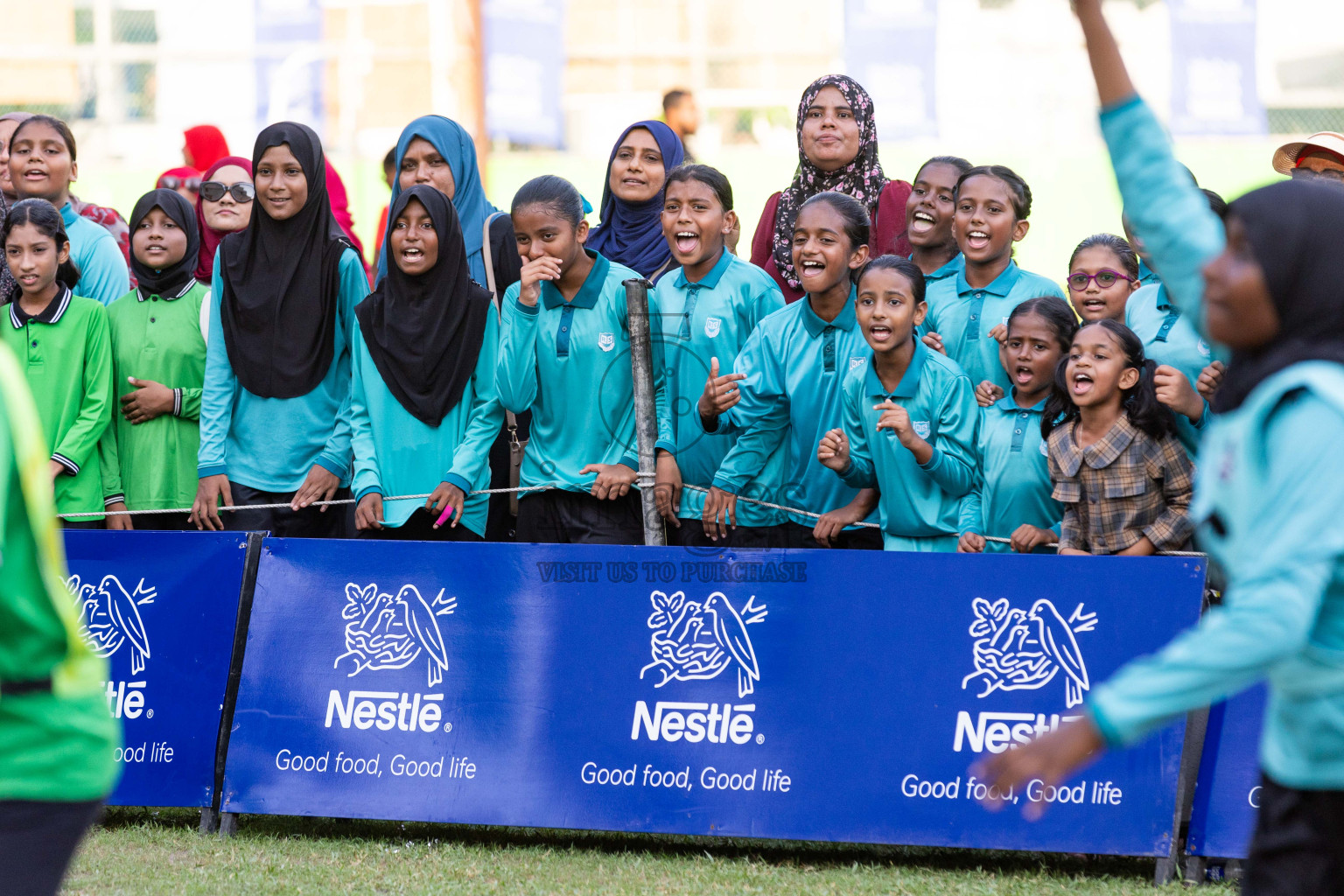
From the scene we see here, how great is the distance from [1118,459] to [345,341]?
10.6 feet

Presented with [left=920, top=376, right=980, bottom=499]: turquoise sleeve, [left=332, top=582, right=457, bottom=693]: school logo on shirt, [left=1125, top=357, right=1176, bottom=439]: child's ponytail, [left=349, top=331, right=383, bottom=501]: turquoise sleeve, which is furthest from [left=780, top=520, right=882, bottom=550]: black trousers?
[left=349, top=331, right=383, bottom=501]: turquoise sleeve

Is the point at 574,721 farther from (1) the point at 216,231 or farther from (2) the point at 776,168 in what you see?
(2) the point at 776,168

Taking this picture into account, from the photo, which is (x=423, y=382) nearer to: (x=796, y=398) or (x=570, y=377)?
Result: (x=570, y=377)

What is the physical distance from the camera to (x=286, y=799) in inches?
199

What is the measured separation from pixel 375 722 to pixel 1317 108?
1850 centimetres

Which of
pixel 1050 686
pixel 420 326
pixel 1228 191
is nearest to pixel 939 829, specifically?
pixel 1050 686

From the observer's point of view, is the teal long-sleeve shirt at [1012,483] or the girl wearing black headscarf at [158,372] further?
the girl wearing black headscarf at [158,372]

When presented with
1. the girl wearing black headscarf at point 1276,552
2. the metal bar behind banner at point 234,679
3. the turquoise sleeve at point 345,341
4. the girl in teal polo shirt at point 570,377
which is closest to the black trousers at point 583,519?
the girl in teal polo shirt at point 570,377

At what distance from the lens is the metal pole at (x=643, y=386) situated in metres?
5.43

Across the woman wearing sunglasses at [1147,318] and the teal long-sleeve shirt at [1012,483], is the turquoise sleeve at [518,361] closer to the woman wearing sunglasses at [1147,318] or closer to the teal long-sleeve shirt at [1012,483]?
the teal long-sleeve shirt at [1012,483]

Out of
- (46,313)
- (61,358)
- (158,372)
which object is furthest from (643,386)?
(46,313)

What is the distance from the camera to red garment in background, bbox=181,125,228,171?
9.69m

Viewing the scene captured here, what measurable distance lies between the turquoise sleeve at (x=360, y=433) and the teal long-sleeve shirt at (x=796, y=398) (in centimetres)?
138

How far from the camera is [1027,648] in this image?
4.67 metres
